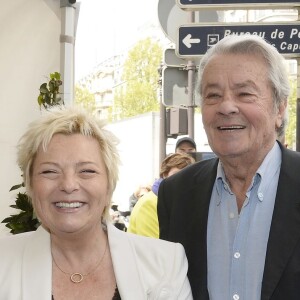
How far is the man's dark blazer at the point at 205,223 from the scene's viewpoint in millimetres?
2367

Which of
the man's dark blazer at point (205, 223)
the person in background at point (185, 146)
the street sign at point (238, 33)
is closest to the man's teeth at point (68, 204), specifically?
the man's dark blazer at point (205, 223)

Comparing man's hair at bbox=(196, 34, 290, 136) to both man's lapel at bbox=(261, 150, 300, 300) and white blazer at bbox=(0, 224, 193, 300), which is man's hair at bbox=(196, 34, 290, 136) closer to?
man's lapel at bbox=(261, 150, 300, 300)

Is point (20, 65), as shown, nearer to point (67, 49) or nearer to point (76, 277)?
point (67, 49)

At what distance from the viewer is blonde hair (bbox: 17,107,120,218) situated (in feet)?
7.86

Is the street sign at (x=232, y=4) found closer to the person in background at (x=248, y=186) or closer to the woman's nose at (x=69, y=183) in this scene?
the person in background at (x=248, y=186)

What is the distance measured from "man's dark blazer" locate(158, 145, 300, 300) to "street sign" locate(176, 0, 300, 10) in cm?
187

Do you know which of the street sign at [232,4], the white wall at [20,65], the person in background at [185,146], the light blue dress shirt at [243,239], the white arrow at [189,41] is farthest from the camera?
the person in background at [185,146]

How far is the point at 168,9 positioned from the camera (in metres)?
6.02

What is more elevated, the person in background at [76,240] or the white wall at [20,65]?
the white wall at [20,65]

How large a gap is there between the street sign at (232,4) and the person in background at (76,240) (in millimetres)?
2275

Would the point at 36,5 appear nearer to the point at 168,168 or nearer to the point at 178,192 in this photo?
the point at 168,168

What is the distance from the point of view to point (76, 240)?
2.45 meters

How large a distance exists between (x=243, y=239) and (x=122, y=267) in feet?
1.57

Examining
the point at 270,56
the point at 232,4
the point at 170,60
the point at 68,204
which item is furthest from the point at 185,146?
the point at 68,204
